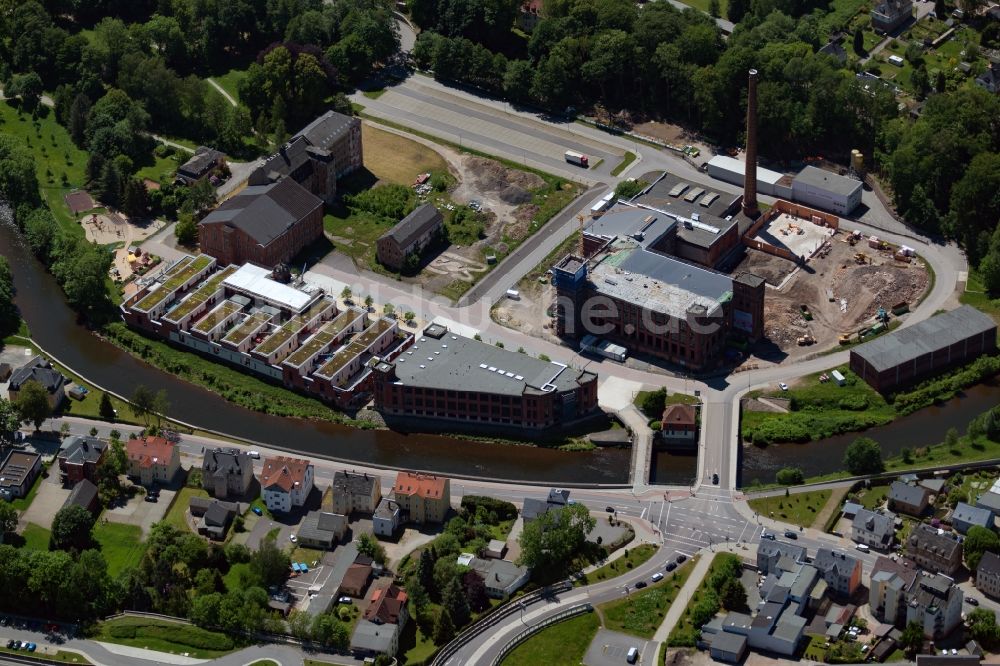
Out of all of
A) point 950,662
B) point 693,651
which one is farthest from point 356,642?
point 950,662

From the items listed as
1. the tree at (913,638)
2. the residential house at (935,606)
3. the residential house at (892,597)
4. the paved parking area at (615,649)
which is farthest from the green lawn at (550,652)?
the residential house at (935,606)

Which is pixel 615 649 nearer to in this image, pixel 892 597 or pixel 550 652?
pixel 550 652

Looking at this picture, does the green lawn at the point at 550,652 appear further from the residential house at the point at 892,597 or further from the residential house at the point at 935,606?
the residential house at the point at 935,606

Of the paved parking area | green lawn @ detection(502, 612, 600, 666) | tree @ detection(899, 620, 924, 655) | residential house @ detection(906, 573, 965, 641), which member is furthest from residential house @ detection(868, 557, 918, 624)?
green lawn @ detection(502, 612, 600, 666)

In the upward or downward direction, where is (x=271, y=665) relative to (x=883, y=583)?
downward

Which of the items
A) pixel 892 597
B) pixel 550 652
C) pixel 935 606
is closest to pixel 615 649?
pixel 550 652

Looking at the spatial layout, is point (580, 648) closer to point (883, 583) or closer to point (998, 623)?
point (883, 583)
